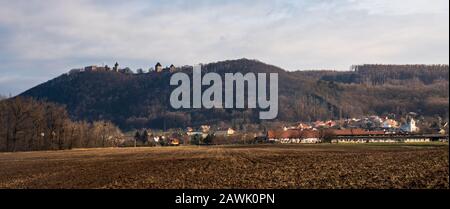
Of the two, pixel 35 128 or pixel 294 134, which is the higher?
pixel 35 128

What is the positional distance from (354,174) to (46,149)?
8827 centimetres

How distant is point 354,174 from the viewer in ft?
99.5

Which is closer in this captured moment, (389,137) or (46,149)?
(46,149)

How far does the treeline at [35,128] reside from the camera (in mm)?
100875

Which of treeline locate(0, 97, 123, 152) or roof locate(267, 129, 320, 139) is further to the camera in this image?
roof locate(267, 129, 320, 139)

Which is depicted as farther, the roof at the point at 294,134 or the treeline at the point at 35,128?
the roof at the point at 294,134

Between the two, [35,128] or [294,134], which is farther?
[294,134]

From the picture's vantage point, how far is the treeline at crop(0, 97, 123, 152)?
101 meters

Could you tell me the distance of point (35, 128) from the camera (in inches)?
4124

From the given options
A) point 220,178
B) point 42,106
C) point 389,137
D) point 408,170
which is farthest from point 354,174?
point 389,137
